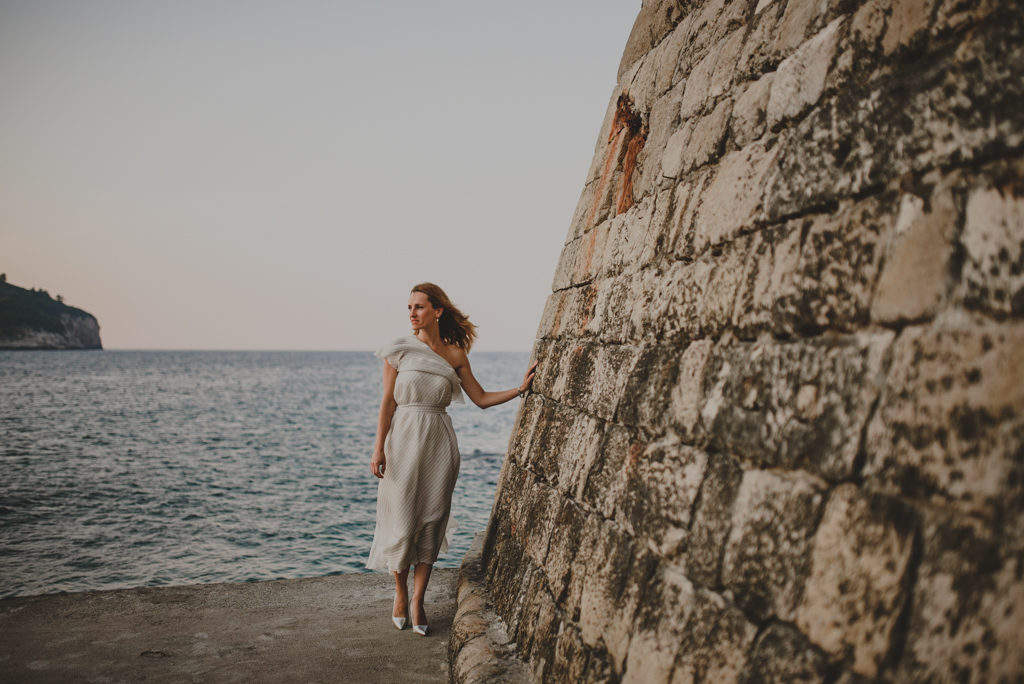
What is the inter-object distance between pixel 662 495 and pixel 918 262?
107 cm

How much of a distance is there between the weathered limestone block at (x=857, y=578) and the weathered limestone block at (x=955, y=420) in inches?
2.7

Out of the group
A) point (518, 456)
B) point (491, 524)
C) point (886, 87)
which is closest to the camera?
point (886, 87)

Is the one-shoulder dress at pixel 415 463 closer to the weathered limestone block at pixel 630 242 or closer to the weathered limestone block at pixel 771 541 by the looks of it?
the weathered limestone block at pixel 630 242

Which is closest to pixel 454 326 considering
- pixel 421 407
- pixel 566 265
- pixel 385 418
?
pixel 421 407

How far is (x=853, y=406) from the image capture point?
1.42 metres

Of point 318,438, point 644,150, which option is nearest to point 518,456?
point 644,150

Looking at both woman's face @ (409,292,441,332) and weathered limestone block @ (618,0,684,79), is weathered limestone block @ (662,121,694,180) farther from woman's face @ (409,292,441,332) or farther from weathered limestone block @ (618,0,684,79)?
woman's face @ (409,292,441,332)

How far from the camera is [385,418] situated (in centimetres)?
425

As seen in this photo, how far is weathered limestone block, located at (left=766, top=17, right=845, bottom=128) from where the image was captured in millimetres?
1833

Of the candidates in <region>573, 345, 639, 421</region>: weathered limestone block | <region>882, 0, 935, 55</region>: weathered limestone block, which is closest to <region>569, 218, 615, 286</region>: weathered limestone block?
<region>573, 345, 639, 421</region>: weathered limestone block

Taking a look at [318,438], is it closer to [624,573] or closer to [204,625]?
[204,625]

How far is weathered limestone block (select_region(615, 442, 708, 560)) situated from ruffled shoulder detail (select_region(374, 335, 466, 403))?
2.12 meters

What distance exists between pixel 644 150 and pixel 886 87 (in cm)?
172

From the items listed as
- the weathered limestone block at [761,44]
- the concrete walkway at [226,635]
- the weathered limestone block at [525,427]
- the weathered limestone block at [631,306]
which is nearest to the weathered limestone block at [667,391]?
the weathered limestone block at [631,306]
